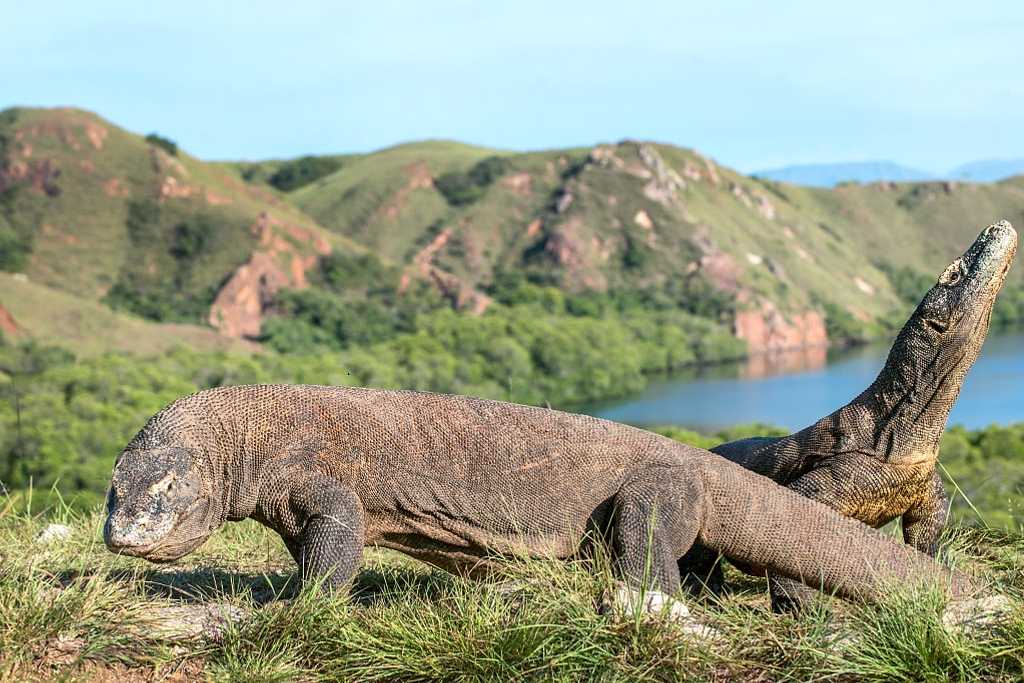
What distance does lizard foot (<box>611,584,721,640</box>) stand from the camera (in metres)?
4.29

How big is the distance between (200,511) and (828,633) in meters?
2.51

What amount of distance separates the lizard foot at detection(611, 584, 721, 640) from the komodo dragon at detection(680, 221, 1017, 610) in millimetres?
933

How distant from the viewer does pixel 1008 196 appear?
156 meters

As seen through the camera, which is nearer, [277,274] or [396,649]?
[396,649]

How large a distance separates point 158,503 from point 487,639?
1456 mm

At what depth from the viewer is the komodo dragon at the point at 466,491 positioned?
4.82 m

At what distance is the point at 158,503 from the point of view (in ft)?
15.4

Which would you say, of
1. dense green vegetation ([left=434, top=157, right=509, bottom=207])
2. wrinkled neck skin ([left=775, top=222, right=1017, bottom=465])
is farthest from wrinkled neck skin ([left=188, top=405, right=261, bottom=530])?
dense green vegetation ([left=434, top=157, right=509, bottom=207])

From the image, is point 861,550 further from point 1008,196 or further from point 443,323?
point 1008,196

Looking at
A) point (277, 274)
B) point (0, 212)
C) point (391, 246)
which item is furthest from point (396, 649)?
point (391, 246)

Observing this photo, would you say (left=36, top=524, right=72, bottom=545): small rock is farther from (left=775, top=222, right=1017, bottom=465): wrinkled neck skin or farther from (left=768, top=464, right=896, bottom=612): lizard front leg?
(left=775, top=222, right=1017, bottom=465): wrinkled neck skin

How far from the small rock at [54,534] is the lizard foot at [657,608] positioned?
10.9 ft

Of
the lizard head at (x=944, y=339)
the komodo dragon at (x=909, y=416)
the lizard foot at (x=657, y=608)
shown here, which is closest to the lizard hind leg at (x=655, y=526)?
the lizard foot at (x=657, y=608)

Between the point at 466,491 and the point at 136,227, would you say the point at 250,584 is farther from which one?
the point at 136,227
